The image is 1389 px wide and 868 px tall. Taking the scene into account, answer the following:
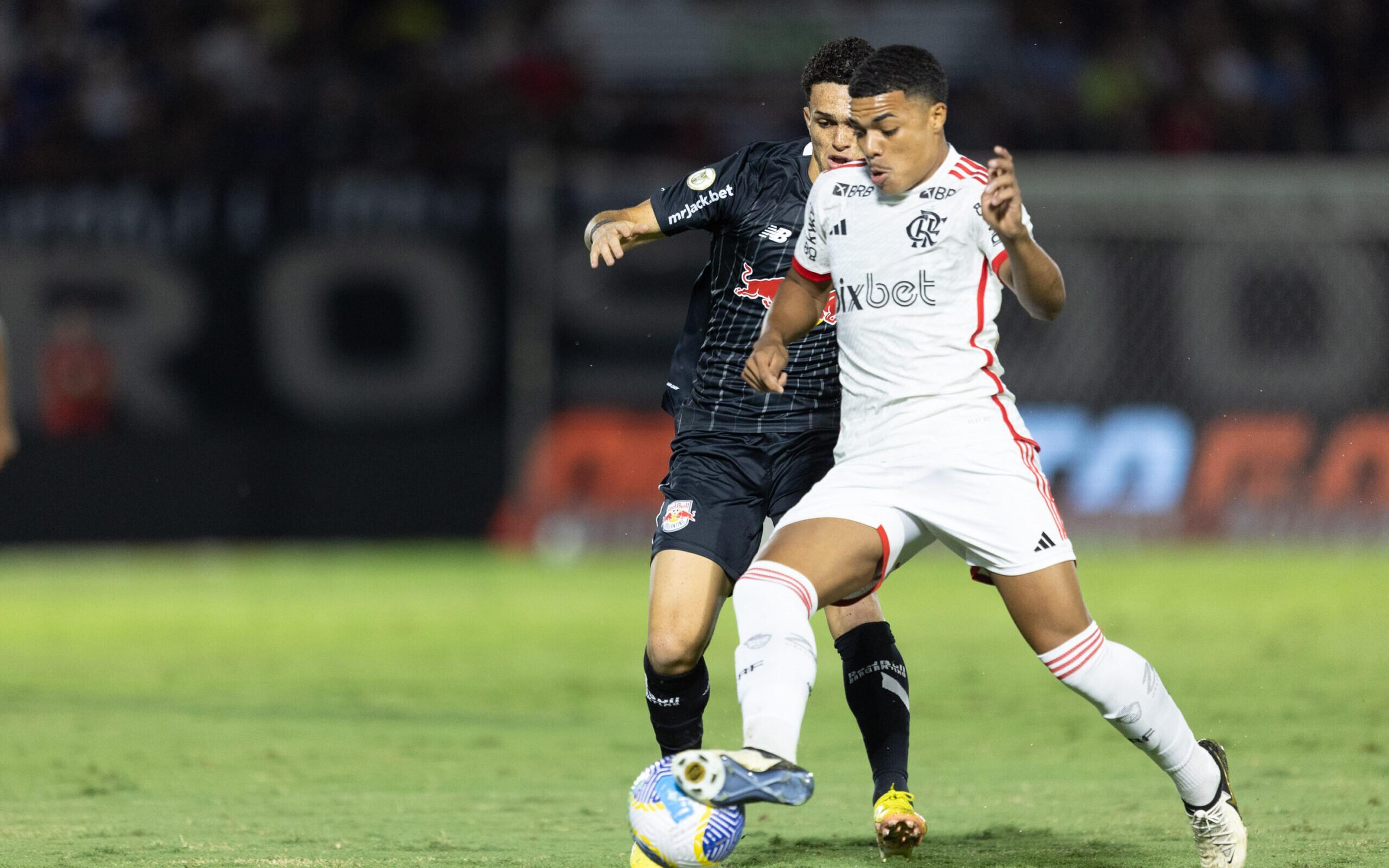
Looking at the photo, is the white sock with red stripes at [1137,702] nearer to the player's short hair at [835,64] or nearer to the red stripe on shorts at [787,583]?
the red stripe on shorts at [787,583]

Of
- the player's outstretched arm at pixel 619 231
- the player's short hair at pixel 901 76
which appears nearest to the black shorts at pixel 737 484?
the player's outstretched arm at pixel 619 231

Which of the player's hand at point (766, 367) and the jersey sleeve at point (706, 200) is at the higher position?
the jersey sleeve at point (706, 200)

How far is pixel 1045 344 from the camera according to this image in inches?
599

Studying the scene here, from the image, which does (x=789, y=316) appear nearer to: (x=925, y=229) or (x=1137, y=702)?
(x=925, y=229)

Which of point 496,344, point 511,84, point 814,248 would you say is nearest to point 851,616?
point 814,248

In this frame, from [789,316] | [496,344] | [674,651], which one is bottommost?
[496,344]

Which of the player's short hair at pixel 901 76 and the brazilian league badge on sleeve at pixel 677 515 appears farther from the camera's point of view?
the brazilian league badge on sleeve at pixel 677 515

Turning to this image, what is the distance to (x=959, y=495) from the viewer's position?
4434 millimetres

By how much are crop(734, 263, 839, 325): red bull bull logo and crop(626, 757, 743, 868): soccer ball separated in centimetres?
164

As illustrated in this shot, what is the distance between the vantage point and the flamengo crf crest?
175 inches

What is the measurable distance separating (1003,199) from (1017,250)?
161mm

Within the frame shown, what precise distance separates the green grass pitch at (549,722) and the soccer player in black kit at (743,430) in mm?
409

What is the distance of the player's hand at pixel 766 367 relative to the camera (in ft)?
15.1

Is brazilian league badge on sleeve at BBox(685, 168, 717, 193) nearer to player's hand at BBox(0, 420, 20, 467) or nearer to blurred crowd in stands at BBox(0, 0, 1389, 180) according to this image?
player's hand at BBox(0, 420, 20, 467)
